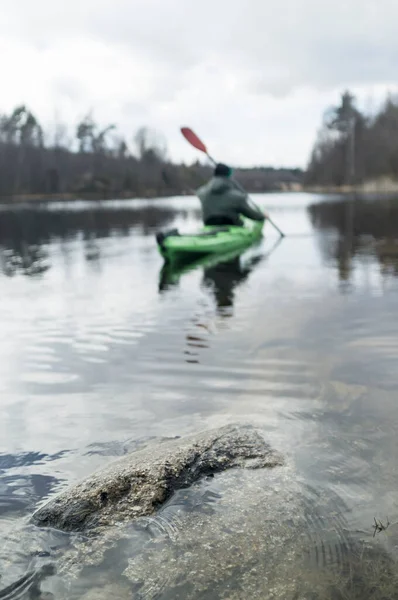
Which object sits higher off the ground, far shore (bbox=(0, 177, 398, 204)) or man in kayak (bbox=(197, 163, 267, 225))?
far shore (bbox=(0, 177, 398, 204))

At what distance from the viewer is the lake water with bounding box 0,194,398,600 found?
2.69m

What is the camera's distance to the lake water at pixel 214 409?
2.69m

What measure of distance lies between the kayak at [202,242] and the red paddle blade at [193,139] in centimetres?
263

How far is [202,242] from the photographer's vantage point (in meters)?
13.0

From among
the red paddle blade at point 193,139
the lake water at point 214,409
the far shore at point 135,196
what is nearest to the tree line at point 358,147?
the far shore at point 135,196

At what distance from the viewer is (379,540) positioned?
2846 mm

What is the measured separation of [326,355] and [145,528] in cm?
341

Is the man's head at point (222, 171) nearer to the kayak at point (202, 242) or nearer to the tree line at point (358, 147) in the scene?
the kayak at point (202, 242)

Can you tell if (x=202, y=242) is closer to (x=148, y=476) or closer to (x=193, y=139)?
(x=193, y=139)

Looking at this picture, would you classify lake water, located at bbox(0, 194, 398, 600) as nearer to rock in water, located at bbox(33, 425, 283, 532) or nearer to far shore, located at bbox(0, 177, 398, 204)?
rock in water, located at bbox(33, 425, 283, 532)

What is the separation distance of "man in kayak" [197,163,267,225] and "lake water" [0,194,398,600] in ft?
10.9

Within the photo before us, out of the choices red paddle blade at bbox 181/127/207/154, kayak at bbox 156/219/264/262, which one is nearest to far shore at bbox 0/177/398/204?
red paddle blade at bbox 181/127/207/154

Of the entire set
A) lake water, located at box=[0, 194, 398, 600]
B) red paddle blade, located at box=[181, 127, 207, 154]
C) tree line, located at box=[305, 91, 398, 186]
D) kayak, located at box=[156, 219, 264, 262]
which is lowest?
lake water, located at box=[0, 194, 398, 600]

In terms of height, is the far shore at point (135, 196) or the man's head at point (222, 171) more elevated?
the far shore at point (135, 196)
